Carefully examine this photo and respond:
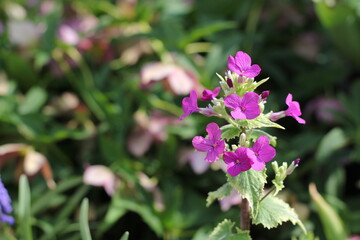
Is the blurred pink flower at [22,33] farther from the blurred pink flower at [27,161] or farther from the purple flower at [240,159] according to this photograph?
the purple flower at [240,159]

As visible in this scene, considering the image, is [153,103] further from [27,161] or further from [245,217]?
[245,217]

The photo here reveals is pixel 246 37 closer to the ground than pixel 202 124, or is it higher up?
higher up

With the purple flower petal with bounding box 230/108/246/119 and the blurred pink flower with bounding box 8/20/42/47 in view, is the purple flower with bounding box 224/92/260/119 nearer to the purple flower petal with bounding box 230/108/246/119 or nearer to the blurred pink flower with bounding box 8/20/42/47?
the purple flower petal with bounding box 230/108/246/119

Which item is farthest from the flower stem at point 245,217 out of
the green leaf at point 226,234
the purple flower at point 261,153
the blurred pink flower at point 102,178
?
the blurred pink flower at point 102,178

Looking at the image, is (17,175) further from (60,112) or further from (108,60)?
(108,60)

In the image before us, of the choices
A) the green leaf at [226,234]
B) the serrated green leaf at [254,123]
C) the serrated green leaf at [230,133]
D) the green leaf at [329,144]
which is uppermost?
the green leaf at [329,144]

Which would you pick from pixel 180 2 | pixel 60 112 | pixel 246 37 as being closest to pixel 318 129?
pixel 246 37

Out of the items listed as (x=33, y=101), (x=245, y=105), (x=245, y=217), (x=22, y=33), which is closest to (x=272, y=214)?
(x=245, y=217)
